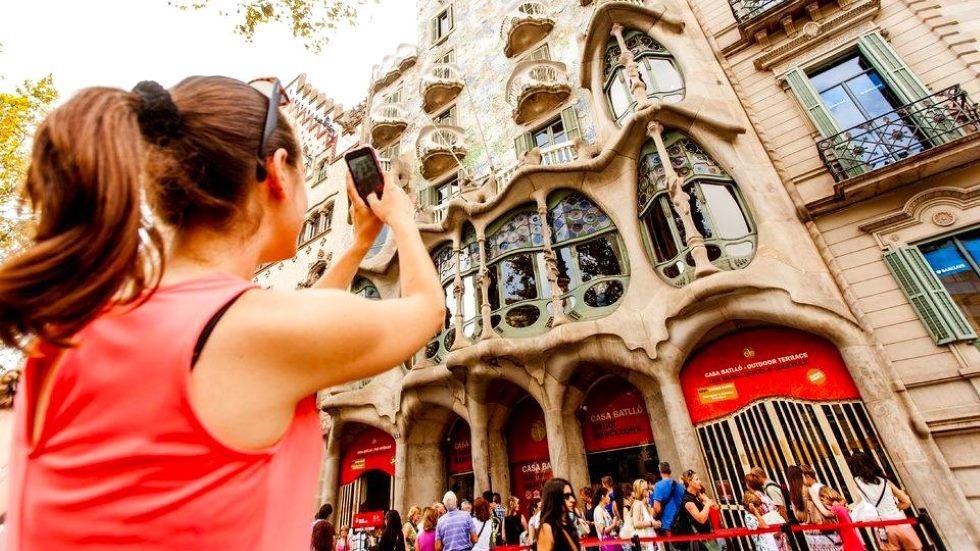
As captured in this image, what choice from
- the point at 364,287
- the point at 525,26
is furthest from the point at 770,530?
the point at 525,26

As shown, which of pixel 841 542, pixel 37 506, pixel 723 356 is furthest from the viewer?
pixel 723 356

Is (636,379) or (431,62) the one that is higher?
(431,62)

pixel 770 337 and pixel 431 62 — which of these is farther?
pixel 431 62

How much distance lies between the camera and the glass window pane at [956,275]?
7.00m

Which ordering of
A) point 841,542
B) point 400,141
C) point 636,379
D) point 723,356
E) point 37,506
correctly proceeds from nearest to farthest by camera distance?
point 37,506 < point 841,542 < point 723,356 < point 636,379 < point 400,141

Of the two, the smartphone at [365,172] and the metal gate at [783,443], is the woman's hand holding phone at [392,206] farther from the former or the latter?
the metal gate at [783,443]

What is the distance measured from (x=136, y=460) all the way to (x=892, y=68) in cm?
1246

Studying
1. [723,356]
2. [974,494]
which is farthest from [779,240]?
[974,494]

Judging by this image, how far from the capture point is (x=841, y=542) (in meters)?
4.98

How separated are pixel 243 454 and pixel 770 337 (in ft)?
30.9

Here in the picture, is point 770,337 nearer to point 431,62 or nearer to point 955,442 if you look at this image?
point 955,442

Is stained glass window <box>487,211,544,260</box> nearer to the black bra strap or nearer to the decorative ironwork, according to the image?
the decorative ironwork

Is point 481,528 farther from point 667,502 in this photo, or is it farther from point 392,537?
point 667,502

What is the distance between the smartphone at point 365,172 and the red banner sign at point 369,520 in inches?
536
